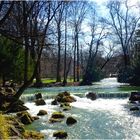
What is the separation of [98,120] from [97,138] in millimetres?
3853

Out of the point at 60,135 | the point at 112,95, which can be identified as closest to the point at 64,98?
the point at 112,95

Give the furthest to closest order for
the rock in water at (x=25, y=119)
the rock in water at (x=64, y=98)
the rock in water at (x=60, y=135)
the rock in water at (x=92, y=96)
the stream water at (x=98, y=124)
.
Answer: the rock in water at (x=92, y=96)
the rock in water at (x=64, y=98)
the rock in water at (x=25, y=119)
the stream water at (x=98, y=124)
the rock in water at (x=60, y=135)

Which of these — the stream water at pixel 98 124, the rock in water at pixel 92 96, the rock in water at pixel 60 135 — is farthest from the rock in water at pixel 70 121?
the rock in water at pixel 92 96

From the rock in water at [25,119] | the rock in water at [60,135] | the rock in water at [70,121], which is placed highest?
the rock in water at [25,119]

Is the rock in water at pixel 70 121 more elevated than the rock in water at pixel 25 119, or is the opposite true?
the rock in water at pixel 25 119

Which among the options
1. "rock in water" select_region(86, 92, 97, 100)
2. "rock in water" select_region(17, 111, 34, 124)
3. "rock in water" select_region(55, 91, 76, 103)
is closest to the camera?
"rock in water" select_region(17, 111, 34, 124)

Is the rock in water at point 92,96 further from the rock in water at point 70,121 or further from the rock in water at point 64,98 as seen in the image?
the rock in water at point 70,121

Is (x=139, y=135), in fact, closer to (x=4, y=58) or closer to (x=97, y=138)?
(x=97, y=138)

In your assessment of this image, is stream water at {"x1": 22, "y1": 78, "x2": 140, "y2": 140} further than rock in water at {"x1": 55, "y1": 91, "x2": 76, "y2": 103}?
No

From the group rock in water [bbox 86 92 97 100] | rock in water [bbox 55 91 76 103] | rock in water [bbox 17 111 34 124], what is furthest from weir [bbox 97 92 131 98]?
rock in water [bbox 17 111 34 124]

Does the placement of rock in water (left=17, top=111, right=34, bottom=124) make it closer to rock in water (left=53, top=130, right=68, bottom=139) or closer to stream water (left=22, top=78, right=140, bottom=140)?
stream water (left=22, top=78, right=140, bottom=140)

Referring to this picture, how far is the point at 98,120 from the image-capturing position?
17.8 metres

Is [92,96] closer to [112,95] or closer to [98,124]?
[112,95]

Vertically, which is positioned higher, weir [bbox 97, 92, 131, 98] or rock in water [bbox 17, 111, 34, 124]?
weir [bbox 97, 92, 131, 98]
